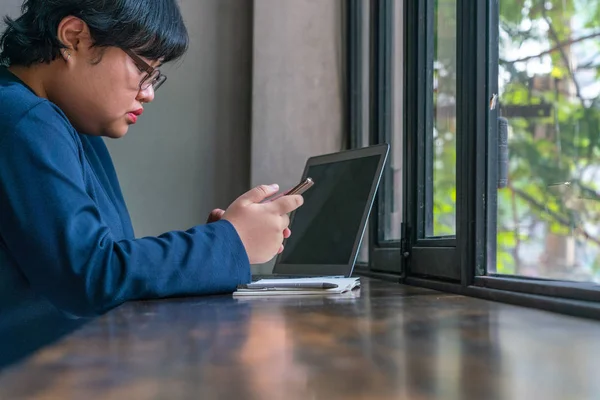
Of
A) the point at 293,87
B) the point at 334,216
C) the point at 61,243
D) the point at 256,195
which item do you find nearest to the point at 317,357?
the point at 61,243

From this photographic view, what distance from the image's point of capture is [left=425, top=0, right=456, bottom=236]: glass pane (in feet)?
4.06

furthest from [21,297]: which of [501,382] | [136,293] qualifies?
[501,382]

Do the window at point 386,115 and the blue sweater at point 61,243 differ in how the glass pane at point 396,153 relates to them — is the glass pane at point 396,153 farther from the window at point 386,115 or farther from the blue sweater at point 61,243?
the blue sweater at point 61,243

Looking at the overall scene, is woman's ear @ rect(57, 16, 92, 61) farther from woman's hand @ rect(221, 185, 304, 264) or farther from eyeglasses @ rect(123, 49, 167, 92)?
woman's hand @ rect(221, 185, 304, 264)

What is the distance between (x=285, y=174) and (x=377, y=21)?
1.57 ft

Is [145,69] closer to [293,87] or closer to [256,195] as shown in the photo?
[256,195]

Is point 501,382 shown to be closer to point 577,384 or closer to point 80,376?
point 577,384

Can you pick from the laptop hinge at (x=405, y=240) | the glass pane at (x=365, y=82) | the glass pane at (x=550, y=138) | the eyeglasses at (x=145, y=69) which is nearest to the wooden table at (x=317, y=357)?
the glass pane at (x=550, y=138)

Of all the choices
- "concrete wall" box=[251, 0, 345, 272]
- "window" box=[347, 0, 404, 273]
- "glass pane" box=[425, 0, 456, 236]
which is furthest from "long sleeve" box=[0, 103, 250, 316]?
"concrete wall" box=[251, 0, 345, 272]

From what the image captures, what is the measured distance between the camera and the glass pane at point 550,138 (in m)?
0.80

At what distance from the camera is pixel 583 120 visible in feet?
2.70

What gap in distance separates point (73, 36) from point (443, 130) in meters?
0.71

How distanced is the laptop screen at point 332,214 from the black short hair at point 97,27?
0.46 m

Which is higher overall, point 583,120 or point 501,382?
point 583,120
